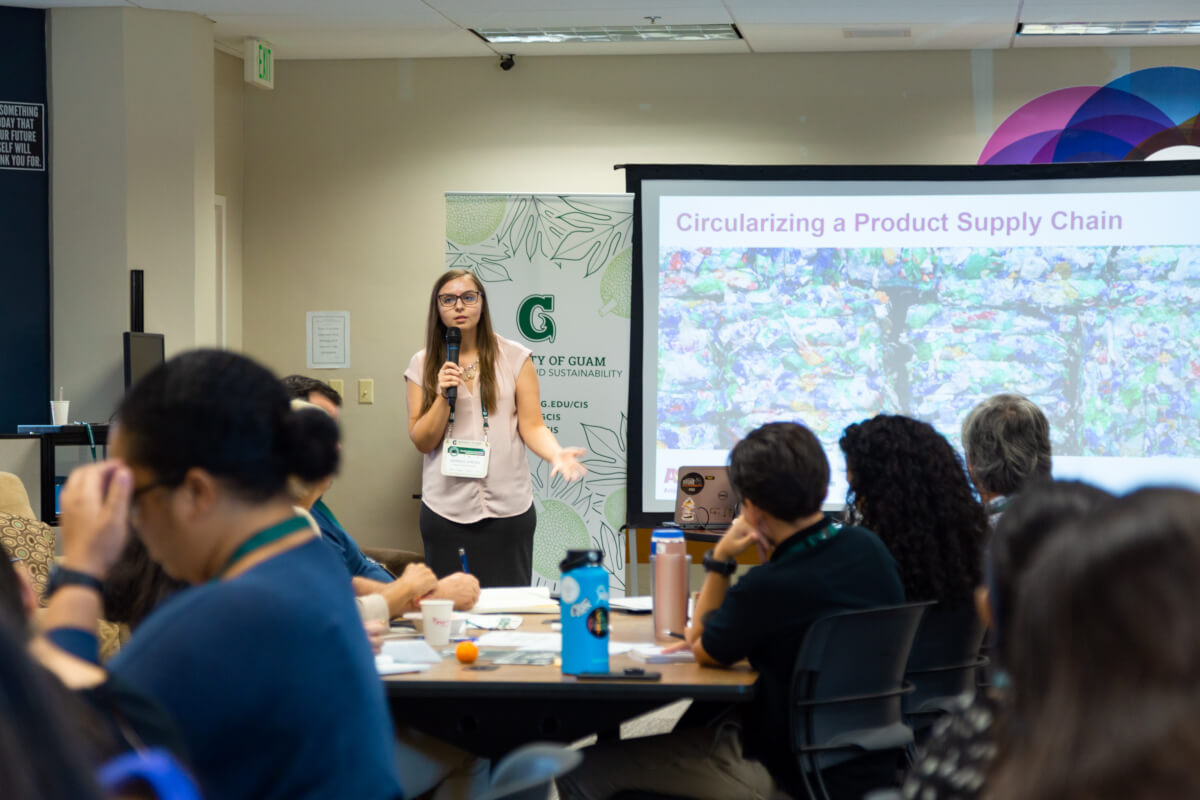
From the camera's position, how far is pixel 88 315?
5.64 metres

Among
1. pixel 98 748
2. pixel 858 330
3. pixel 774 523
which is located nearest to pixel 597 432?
pixel 858 330

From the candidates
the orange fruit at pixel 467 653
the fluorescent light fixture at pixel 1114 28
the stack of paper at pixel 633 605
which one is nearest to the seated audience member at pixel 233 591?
the orange fruit at pixel 467 653

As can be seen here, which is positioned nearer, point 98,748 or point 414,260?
point 98,748

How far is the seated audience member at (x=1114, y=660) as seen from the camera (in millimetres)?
745

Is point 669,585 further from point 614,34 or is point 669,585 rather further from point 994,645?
A: point 614,34

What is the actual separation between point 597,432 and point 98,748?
505 centimetres

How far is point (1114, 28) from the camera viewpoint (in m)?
5.92

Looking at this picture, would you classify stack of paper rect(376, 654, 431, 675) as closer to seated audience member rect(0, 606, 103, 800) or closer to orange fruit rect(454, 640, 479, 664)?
orange fruit rect(454, 640, 479, 664)

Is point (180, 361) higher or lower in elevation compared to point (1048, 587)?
higher

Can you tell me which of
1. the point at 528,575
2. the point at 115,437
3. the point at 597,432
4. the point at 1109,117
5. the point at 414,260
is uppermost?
the point at 1109,117

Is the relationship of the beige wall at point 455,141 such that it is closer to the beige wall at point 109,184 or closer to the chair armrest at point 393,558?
the beige wall at point 109,184

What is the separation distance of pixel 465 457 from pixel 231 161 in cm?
308

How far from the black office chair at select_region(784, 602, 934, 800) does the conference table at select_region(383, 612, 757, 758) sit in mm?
137

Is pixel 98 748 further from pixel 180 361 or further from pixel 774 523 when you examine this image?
pixel 774 523
